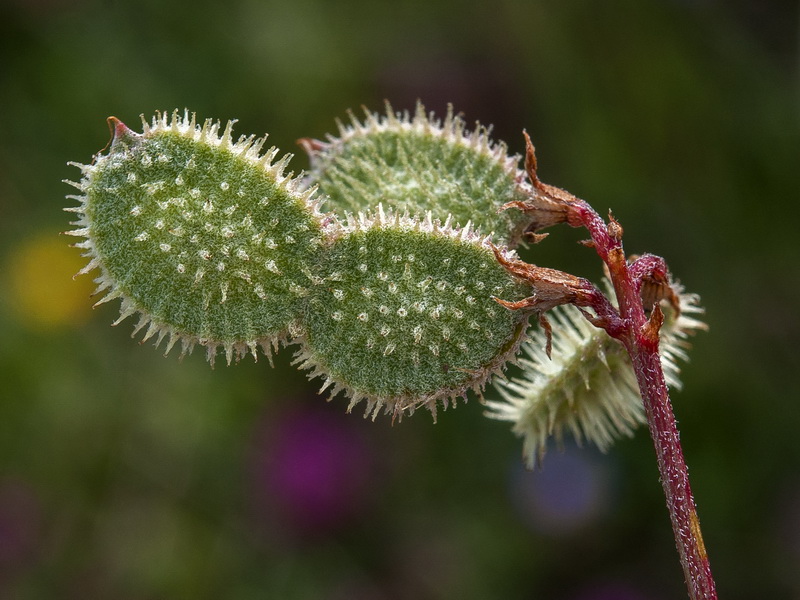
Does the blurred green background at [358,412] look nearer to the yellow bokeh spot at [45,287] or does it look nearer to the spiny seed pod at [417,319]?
the yellow bokeh spot at [45,287]

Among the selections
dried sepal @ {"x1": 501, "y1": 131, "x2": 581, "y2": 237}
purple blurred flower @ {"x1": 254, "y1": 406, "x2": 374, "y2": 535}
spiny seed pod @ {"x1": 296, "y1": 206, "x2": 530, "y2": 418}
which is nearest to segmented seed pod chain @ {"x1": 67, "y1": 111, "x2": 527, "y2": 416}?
spiny seed pod @ {"x1": 296, "y1": 206, "x2": 530, "y2": 418}

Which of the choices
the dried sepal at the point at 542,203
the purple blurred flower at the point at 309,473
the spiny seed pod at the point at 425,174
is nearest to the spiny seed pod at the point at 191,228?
the spiny seed pod at the point at 425,174

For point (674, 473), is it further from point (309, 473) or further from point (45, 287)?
point (45, 287)

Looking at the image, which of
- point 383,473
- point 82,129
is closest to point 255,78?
point 82,129

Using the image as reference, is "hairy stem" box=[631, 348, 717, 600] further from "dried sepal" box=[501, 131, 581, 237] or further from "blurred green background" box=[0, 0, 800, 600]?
"blurred green background" box=[0, 0, 800, 600]

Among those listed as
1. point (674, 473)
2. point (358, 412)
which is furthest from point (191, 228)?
point (358, 412)

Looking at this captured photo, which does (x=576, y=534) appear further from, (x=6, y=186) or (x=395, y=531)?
(x=6, y=186)
